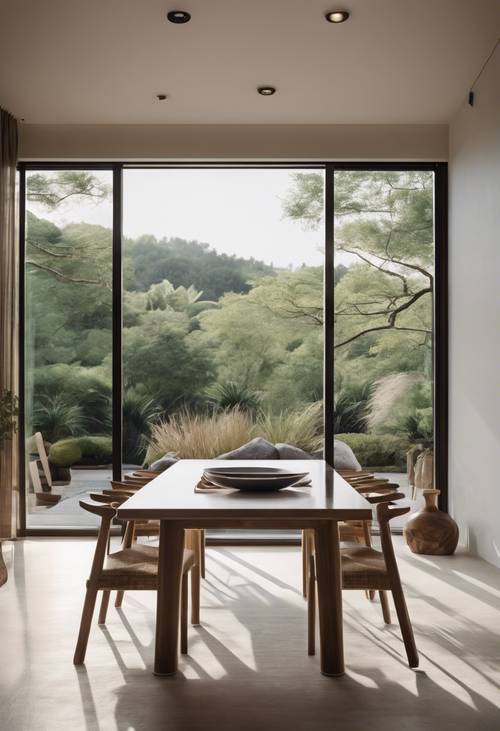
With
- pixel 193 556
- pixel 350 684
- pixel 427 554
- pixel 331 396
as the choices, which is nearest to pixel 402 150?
pixel 331 396

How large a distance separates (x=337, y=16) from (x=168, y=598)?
3.17 meters

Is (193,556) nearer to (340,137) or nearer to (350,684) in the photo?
(350,684)

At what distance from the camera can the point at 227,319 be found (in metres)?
6.00

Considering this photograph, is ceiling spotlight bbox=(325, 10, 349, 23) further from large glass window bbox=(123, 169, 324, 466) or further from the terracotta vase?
the terracotta vase

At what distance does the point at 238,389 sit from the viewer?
5.99m

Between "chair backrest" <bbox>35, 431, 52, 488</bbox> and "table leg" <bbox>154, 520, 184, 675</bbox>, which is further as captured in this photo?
"chair backrest" <bbox>35, 431, 52, 488</bbox>

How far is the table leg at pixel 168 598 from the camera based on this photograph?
120 inches

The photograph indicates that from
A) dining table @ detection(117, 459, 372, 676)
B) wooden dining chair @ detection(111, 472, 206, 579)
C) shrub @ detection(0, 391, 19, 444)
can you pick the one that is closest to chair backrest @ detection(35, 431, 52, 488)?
shrub @ detection(0, 391, 19, 444)

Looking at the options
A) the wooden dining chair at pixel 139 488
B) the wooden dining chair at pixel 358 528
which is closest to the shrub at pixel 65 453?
the wooden dining chair at pixel 139 488

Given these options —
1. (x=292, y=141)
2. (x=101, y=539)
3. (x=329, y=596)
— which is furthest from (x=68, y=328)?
(x=329, y=596)

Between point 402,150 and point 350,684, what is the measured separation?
4.21m

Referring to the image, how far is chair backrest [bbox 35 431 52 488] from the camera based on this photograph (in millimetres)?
6020

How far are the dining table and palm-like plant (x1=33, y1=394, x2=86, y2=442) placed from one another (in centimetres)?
296

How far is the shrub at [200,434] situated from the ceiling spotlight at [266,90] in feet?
7.64
